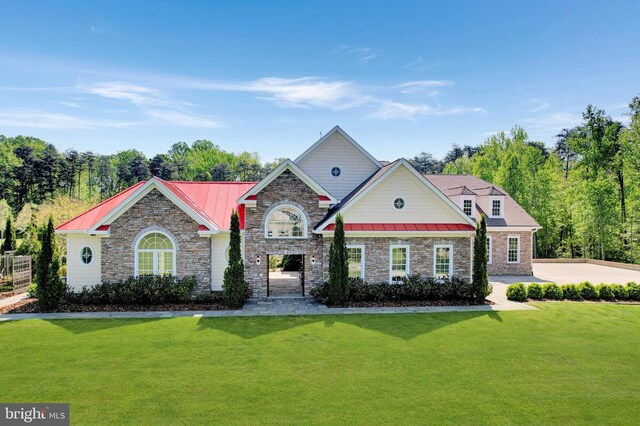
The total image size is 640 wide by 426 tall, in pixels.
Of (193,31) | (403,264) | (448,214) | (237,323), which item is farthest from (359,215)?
(193,31)

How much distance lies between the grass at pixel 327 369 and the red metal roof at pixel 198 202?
5.47 m

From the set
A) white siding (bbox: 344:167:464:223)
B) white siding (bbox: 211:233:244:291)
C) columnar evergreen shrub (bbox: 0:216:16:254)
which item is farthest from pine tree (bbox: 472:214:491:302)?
columnar evergreen shrub (bbox: 0:216:16:254)

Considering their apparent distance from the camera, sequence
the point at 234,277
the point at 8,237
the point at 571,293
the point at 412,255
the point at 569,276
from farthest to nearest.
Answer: the point at 569,276
the point at 8,237
the point at 571,293
the point at 412,255
the point at 234,277

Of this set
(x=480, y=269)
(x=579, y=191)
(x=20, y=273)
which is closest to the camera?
(x=480, y=269)

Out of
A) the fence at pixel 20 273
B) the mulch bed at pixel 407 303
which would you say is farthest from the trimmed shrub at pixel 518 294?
the fence at pixel 20 273

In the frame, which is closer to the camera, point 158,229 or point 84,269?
point 158,229

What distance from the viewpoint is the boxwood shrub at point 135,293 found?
17.5 m

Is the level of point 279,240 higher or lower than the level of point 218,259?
higher

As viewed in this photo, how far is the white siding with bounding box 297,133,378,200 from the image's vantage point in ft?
73.6

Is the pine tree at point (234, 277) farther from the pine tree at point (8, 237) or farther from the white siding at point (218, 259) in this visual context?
the pine tree at point (8, 237)

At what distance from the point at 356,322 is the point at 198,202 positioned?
11.2 meters

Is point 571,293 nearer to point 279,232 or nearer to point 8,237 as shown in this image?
point 279,232

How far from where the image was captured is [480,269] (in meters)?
18.7

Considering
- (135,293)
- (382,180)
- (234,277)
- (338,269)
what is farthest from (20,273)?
(382,180)
